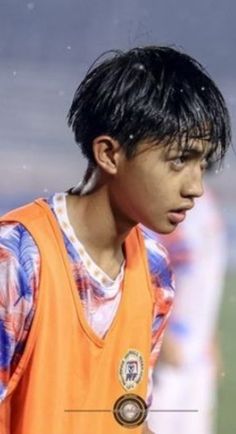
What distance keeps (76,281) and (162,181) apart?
14 cm

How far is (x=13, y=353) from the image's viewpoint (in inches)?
35.9

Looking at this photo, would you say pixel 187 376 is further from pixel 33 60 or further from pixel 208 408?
pixel 33 60

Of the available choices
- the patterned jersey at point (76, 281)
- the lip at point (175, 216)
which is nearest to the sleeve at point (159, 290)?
the patterned jersey at point (76, 281)

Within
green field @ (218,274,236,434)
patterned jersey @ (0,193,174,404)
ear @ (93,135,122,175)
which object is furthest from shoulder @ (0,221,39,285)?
green field @ (218,274,236,434)

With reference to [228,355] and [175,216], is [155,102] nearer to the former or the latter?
[175,216]

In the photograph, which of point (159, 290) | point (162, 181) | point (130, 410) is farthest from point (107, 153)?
point (130, 410)

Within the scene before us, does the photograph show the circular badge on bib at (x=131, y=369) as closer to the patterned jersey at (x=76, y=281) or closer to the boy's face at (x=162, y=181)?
the patterned jersey at (x=76, y=281)

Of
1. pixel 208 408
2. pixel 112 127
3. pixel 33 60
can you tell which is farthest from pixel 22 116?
pixel 208 408

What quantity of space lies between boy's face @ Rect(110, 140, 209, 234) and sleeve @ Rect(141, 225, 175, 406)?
99 mm

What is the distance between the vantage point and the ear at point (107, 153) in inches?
36.9

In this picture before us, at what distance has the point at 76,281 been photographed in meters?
0.96

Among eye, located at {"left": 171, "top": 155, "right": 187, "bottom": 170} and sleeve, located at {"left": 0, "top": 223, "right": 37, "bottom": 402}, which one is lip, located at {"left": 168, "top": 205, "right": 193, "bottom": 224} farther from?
sleeve, located at {"left": 0, "top": 223, "right": 37, "bottom": 402}

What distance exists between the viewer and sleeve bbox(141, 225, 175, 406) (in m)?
1.03

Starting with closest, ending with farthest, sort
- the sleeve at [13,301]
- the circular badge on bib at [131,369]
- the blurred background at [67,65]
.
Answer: the sleeve at [13,301] → the circular badge on bib at [131,369] → the blurred background at [67,65]
